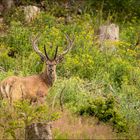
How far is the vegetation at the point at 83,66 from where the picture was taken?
14.2 m

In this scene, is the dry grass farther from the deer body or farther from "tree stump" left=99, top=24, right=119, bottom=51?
"tree stump" left=99, top=24, right=119, bottom=51

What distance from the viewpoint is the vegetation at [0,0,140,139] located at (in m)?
14.2

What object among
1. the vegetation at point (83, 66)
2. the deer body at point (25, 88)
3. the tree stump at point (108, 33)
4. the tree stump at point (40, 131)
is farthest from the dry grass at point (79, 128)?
the tree stump at point (108, 33)

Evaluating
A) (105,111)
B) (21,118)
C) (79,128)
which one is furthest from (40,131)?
(105,111)

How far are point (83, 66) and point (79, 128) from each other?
18.1 ft

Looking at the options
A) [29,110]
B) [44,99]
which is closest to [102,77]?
[44,99]

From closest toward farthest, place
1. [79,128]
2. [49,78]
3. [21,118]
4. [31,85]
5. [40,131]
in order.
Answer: [40,131]
[21,118]
[79,128]
[31,85]
[49,78]

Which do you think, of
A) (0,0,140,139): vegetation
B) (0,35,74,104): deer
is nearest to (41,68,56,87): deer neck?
(0,35,74,104): deer

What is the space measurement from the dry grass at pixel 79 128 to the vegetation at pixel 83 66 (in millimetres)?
187

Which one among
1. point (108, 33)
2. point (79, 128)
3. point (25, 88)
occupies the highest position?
point (108, 33)

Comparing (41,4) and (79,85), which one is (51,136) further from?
(41,4)

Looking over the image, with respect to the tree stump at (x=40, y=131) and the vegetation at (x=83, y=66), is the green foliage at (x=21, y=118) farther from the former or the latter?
the tree stump at (x=40, y=131)

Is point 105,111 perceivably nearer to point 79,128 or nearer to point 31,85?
point 79,128

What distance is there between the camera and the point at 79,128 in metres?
13.1
